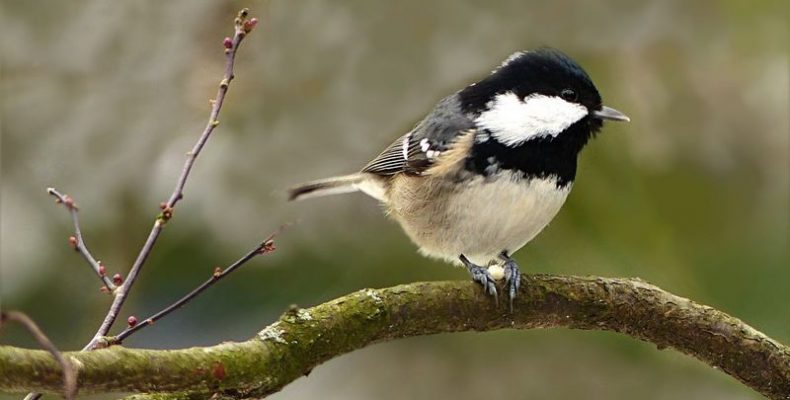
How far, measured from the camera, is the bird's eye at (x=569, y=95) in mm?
1316

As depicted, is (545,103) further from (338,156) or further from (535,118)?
(338,156)

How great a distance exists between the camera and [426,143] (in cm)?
149

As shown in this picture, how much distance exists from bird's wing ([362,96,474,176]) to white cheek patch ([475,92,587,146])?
0.22 ft

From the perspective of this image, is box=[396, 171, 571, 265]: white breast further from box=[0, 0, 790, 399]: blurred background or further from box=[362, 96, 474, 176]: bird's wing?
box=[0, 0, 790, 399]: blurred background

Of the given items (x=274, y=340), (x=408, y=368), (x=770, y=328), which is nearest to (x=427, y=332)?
(x=274, y=340)

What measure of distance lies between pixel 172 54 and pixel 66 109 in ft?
0.71

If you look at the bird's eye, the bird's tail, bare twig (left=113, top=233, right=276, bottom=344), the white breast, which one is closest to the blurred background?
the bird's tail

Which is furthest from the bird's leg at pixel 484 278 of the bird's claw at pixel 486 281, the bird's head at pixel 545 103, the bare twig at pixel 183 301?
the bare twig at pixel 183 301

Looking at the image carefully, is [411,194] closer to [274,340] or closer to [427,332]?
[427,332]

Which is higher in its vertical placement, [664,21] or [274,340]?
[664,21]

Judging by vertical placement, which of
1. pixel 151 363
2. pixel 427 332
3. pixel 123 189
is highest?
pixel 123 189

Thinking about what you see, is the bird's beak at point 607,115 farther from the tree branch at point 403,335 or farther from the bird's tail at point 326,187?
the bird's tail at point 326,187

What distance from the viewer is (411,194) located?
1.48m

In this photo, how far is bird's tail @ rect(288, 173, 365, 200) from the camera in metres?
1.57
